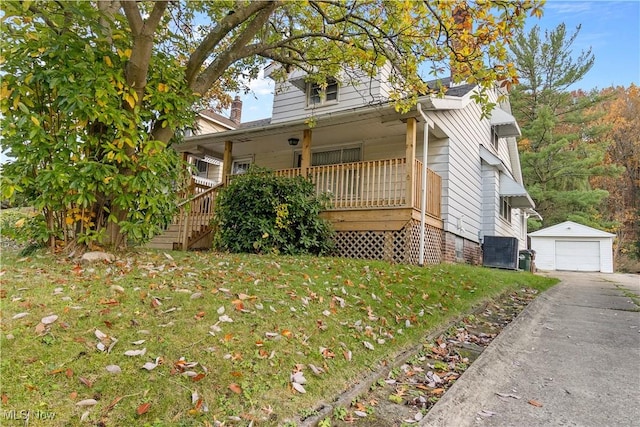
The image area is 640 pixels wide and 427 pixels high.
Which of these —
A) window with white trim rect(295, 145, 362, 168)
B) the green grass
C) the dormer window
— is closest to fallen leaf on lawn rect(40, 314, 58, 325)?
the green grass

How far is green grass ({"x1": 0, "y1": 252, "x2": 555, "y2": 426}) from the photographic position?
221 cm

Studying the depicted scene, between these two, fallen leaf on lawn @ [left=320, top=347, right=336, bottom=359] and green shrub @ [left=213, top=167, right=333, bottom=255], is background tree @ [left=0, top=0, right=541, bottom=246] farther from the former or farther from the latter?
fallen leaf on lawn @ [left=320, top=347, right=336, bottom=359]

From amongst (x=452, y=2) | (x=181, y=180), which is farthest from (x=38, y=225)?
(x=452, y=2)

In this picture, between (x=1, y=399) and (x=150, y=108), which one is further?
(x=150, y=108)

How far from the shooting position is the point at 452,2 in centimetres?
491

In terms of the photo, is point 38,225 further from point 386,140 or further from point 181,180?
point 386,140

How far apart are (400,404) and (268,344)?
1109mm

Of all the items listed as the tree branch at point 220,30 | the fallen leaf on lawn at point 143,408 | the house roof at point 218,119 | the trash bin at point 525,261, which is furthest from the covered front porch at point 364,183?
the trash bin at point 525,261

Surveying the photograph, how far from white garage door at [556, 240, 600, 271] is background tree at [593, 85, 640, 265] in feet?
32.0

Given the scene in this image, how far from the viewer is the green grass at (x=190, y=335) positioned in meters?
2.21

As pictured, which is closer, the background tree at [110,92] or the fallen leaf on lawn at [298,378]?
the fallen leaf on lawn at [298,378]

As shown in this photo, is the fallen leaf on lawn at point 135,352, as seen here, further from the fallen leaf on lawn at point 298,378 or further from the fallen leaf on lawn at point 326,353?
the fallen leaf on lawn at point 326,353

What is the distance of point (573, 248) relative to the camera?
865 inches
